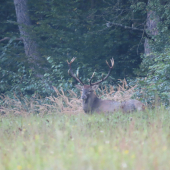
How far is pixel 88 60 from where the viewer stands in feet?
48.0

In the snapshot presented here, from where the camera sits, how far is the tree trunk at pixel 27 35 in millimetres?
14273

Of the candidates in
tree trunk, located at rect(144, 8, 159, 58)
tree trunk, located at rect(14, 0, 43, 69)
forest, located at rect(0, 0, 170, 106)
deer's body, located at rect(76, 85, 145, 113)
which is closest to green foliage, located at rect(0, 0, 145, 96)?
forest, located at rect(0, 0, 170, 106)

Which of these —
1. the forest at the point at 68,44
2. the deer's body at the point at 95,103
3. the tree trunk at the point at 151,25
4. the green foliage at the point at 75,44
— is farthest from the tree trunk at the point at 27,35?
the deer's body at the point at 95,103

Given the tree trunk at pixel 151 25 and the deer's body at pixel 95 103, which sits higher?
the tree trunk at pixel 151 25

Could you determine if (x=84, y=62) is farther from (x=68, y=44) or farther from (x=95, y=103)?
(x=95, y=103)

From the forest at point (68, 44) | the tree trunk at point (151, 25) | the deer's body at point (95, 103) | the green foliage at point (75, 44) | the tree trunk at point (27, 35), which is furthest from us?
the tree trunk at point (27, 35)

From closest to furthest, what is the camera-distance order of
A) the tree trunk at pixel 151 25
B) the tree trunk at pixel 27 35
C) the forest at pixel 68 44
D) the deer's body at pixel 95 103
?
the deer's body at pixel 95 103 → the tree trunk at pixel 151 25 → the forest at pixel 68 44 → the tree trunk at pixel 27 35

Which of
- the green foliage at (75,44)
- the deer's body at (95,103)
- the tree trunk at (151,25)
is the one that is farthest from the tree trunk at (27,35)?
the deer's body at (95,103)

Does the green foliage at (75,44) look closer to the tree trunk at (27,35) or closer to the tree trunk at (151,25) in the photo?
the tree trunk at (27,35)

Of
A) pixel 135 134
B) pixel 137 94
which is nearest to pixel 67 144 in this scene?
pixel 135 134

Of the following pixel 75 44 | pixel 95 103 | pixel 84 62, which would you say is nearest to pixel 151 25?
pixel 84 62

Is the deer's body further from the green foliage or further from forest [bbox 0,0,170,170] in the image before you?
the green foliage

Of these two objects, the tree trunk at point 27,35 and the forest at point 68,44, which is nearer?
the forest at point 68,44

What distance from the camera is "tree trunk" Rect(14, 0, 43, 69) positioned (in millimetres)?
14273
